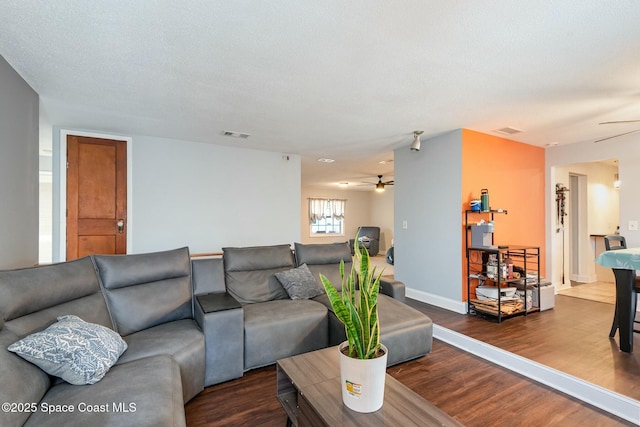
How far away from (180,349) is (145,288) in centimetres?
67

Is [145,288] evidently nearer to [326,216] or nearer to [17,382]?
[17,382]

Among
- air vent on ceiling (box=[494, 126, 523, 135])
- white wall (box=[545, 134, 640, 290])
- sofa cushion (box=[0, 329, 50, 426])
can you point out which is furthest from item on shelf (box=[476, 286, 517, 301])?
sofa cushion (box=[0, 329, 50, 426])

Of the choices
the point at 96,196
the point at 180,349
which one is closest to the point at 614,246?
the point at 180,349

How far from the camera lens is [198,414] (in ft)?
→ 6.33

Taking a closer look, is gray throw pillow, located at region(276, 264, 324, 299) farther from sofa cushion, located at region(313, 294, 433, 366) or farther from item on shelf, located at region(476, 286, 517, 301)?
item on shelf, located at region(476, 286, 517, 301)

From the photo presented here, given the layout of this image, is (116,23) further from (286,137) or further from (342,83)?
(286,137)

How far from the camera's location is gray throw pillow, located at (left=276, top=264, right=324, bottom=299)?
301 cm

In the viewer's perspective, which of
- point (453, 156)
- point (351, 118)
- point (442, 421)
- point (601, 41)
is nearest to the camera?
point (442, 421)

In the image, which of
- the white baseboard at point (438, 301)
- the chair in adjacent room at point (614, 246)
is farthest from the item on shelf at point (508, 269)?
the chair in adjacent room at point (614, 246)

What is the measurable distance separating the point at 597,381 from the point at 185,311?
3.10m

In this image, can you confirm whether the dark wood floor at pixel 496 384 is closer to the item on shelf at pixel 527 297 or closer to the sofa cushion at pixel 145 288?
the item on shelf at pixel 527 297

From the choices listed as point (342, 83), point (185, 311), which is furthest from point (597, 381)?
point (185, 311)

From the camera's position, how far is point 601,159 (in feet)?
14.1

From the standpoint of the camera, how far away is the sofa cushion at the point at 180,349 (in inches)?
73.8
